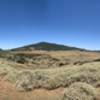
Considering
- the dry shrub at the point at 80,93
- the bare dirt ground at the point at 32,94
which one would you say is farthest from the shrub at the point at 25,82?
the dry shrub at the point at 80,93

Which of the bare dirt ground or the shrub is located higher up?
the shrub

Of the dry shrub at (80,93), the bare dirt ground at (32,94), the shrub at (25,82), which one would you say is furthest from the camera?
the shrub at (25,82)

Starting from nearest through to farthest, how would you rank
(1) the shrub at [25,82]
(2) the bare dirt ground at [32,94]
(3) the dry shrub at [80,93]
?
(3) the dry shrub at [80,93]
(2) the bare dirt ground at [32,94]
(1) the shrub at [25,82]

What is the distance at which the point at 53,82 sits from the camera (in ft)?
62.4

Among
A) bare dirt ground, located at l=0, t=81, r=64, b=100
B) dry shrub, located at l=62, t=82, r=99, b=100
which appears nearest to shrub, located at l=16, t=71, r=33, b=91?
bare dirt ground, located at l=0, t=81, r=64, b=100

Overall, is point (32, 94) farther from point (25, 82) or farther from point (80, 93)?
point (80, 93)

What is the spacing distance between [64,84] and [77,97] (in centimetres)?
366

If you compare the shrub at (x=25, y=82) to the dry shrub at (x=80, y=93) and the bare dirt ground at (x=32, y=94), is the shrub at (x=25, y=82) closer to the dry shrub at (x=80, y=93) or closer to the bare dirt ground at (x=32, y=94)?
the bare dirt ground at (x=32, y=94)

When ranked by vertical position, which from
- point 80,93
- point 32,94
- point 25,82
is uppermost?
point 25,82

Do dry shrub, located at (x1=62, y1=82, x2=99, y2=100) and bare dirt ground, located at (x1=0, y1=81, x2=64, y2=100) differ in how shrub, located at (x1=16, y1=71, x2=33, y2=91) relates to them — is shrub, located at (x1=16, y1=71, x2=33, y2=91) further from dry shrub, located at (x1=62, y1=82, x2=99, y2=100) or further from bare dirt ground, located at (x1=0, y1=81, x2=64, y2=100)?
dry shrub, located at (x1=62, y1=82, x2=99, y2=100)

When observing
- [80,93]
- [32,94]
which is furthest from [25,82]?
[80,93]

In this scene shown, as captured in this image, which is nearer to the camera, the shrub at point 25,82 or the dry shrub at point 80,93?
the dry shrub at point 80,93

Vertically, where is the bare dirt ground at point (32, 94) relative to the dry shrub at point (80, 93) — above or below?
below

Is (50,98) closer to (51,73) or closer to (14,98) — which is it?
(14,98)
